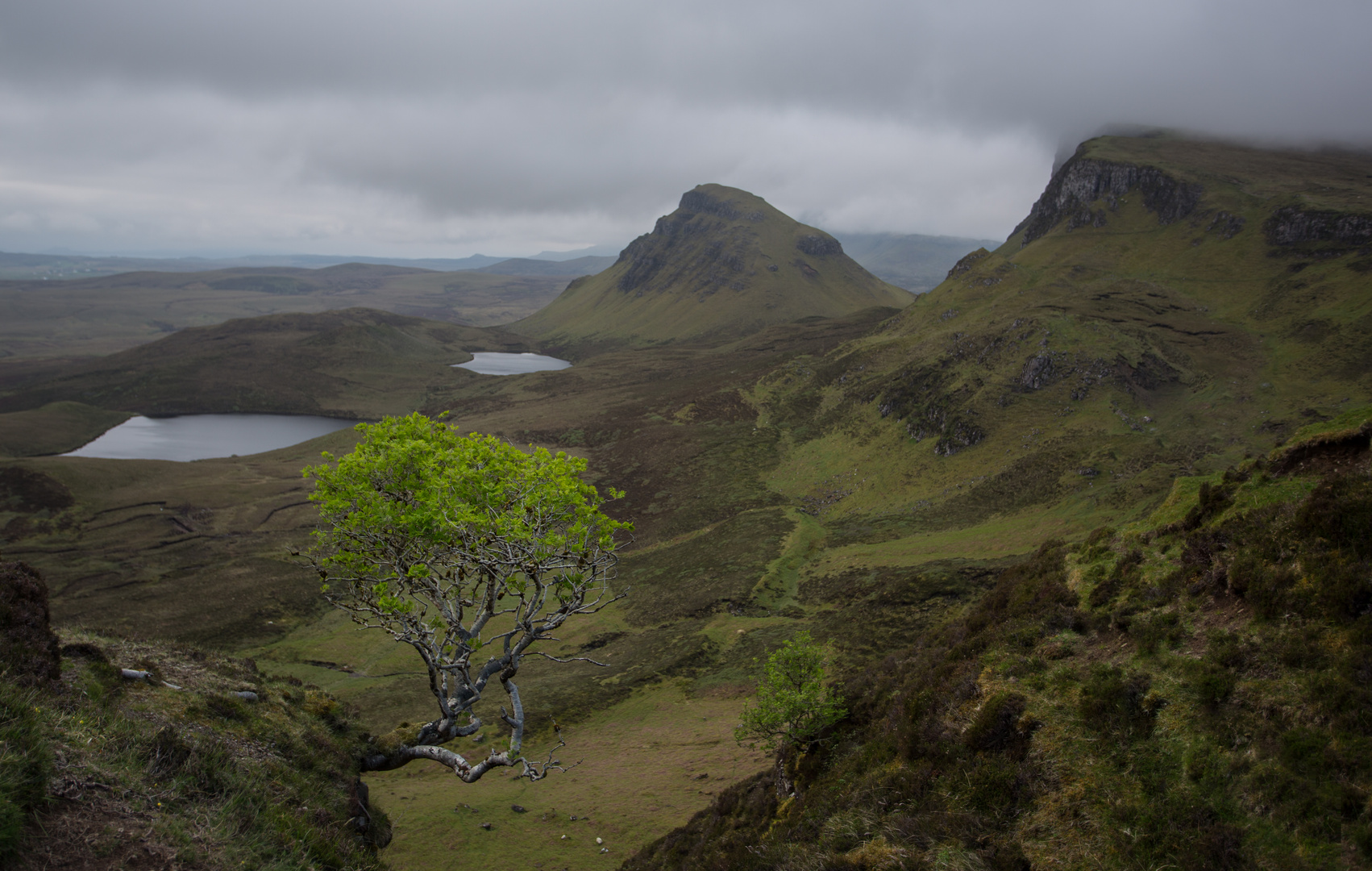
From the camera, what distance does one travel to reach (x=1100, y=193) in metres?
113

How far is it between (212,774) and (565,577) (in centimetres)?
688

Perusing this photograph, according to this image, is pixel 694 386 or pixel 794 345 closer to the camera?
pixel 694 386

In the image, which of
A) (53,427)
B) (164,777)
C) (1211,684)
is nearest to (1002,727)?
(1211,684)

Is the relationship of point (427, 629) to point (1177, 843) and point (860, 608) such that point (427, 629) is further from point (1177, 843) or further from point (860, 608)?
point (860, 608)

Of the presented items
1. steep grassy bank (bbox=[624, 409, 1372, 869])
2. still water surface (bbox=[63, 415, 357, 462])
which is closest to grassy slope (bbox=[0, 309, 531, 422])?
still water surface (bbox=[63, 415, 357, 462])

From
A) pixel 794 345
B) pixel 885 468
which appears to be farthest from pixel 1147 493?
pixel 794 345

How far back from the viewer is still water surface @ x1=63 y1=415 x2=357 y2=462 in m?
126

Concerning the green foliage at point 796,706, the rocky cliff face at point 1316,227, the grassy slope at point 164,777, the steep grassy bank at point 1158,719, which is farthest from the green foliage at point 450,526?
the rocky cliff face at point 1316,227

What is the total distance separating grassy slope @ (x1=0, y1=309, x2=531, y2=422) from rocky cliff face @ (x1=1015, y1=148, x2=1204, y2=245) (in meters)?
153

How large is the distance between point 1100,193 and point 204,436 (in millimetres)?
195934

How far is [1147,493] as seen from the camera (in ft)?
136

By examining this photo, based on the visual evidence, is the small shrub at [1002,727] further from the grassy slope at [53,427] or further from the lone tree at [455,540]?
the grassy slope at [53,427]

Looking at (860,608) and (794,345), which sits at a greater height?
(794,345)

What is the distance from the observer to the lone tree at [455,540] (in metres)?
13.2
